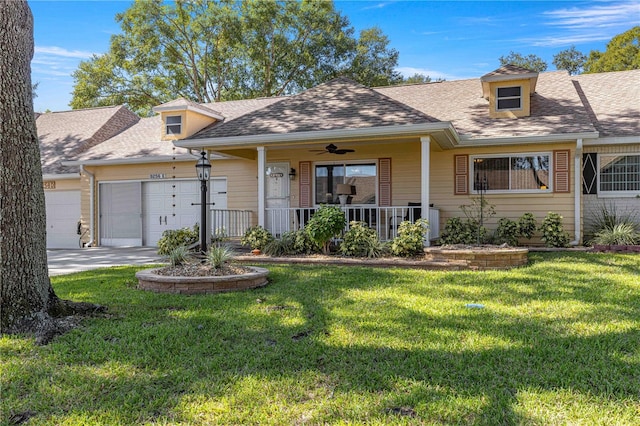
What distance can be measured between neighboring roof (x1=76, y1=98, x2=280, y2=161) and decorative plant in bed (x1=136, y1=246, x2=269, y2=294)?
7126 millimetres

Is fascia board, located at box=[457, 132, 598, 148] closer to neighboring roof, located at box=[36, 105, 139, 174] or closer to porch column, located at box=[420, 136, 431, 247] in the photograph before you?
porch column, located at box=[420, 136, 431, 247]

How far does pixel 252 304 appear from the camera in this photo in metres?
5.10

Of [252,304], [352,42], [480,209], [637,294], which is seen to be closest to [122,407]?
A: [252,304]

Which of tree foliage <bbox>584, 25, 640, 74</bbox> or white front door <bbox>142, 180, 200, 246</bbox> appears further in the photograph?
tree foliage <bbox>584, 25, 640, 74</bbox>

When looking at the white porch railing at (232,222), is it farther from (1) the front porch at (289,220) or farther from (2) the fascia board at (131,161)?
(2) the fascia board at (131,161)

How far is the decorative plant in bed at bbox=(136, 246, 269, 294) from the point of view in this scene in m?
5.80

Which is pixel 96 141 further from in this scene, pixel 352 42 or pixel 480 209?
pixel 352 42

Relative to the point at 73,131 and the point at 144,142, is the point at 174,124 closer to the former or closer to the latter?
the point at 144,142

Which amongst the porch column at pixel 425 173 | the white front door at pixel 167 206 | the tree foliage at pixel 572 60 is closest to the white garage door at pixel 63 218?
the white front door at pixel 167 206

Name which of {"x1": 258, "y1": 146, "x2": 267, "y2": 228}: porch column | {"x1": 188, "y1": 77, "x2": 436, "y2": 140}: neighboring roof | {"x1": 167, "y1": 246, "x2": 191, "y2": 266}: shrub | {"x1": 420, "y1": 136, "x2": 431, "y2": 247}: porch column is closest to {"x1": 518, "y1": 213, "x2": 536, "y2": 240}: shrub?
{"x1": 420, "y1": 136, "x2": 431, "y2": 247}: porch column

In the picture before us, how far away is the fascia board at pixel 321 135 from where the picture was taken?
8.26 m

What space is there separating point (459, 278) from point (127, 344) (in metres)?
4.48

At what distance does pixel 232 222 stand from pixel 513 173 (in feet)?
22.8

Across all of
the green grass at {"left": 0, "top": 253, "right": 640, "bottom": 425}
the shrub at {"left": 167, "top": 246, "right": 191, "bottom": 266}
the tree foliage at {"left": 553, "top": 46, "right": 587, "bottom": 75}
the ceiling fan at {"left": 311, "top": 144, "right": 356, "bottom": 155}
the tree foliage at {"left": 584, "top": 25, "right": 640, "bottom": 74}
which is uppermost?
the tree foliage at {"left": 553, "top": 46, "right": 587, "bottom": 75}
